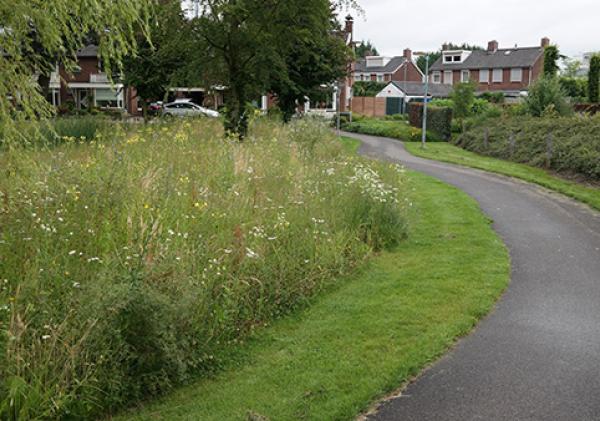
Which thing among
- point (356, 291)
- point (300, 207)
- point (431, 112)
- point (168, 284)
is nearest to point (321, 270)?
point (356, 291)

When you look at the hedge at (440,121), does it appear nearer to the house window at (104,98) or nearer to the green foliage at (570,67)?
the house window at (104,98)

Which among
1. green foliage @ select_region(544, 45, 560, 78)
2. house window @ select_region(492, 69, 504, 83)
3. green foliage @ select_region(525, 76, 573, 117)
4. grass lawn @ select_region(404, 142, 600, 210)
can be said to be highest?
house window @ select_region(492, 69, 504, 83)

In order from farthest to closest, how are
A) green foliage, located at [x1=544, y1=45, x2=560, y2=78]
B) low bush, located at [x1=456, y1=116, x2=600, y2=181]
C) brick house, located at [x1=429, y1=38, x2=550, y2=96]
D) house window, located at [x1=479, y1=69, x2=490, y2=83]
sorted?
house window, located at [x1=479, y1=69, x2=490, y2=83], brick house, located at [x1=429, y1=38, x2=550, y2=96], green foliage, located at [x1=544, y1=45, x2=560, y2=78], low bush, located at [x1=456, y1=116, x2=600, y2=181]

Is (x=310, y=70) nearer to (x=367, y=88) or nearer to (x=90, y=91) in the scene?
(x=90, y=91)

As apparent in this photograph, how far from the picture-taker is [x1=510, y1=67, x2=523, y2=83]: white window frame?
7656 centimetres

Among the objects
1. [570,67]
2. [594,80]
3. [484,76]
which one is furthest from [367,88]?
[594,80]

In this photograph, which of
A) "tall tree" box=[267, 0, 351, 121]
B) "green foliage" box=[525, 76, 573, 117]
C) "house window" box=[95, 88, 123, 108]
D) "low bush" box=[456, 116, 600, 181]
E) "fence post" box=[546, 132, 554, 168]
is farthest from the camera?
"house window" box=[95, 88, 123, 108]

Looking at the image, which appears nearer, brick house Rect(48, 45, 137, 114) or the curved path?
the curved path

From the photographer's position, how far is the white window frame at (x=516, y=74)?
7656cm

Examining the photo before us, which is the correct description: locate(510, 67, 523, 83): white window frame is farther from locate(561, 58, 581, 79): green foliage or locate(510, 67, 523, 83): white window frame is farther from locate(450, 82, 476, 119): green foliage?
locate(450, 82, 476, 119): green foliage

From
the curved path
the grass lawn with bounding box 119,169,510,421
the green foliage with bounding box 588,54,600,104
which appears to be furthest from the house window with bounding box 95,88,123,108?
the grass lawn with bounding box 119,169,510,421

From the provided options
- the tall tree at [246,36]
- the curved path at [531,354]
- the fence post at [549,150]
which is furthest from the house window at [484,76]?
the curved path at [531,354]

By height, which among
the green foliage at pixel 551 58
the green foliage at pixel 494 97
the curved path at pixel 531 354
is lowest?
the curved path at pixel 531 354

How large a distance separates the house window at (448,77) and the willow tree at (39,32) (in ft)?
272
